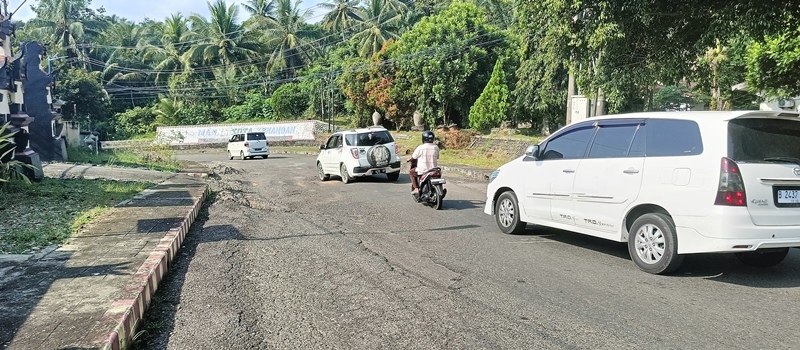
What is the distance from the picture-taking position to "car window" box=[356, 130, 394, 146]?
16.0 m

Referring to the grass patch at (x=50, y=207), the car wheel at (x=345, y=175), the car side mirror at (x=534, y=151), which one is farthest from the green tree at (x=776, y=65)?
the grass patch at (x=50, y=207)

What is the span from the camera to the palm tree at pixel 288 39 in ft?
170

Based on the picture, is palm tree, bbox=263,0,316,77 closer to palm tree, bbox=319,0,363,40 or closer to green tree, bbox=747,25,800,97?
palm tree, bbox=319,0,363,40

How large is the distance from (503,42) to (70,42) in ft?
153

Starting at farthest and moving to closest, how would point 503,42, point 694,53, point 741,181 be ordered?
point 503,42 < point 694,53 < point 741,181

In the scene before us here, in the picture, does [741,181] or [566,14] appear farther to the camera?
[566,14]

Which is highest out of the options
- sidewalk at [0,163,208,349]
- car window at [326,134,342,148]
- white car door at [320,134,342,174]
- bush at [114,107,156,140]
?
bush at [114,107,156,140]

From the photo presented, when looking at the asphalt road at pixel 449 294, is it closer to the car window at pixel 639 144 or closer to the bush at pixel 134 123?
the car window at pixel 639 144

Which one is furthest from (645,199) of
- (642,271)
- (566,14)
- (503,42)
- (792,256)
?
(503,42)

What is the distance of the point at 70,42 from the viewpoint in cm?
5747

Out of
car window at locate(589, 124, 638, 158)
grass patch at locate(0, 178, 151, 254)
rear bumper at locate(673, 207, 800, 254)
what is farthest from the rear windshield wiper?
grass patch at locate(0, 178, 151, 254)

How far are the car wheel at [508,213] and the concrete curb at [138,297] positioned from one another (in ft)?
15.0

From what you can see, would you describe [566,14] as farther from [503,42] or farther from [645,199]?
[503,42]

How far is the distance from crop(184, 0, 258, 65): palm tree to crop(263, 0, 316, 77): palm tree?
217 cm
